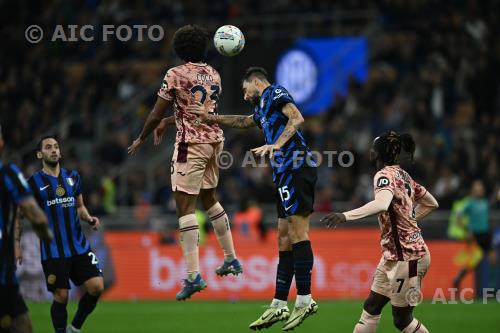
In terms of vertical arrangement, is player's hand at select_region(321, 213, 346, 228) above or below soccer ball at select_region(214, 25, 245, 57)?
below

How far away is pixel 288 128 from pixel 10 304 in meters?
3.69

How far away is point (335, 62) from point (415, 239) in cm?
1452

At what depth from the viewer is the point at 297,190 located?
1158 cm

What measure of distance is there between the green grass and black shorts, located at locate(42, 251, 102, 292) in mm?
2209

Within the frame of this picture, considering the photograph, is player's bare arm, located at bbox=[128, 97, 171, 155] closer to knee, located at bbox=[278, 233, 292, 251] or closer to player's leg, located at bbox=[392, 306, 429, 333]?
knee, located at bbox=[278, 233, 292, 251]

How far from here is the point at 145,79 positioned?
93.9 feet

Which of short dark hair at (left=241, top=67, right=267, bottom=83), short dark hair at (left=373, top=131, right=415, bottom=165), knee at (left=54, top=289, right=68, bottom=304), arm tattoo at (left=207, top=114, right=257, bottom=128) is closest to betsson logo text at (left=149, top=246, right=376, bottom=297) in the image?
knee at (left=54, top=289, right=68, bottom=304)

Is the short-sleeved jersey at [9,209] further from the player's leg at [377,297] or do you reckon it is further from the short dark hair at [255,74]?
the player's leg at [377,297]

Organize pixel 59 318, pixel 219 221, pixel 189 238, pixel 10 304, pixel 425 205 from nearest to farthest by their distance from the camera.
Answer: pixel 10 304
pixel 425 205
pixel 189 238
pixel 219 221
pixel 59 318

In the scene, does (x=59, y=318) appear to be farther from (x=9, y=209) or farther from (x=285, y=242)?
(x=9, y=209)

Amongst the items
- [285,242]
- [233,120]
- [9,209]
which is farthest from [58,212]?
[9,209]

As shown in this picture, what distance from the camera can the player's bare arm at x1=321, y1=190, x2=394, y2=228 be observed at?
32.1 ft

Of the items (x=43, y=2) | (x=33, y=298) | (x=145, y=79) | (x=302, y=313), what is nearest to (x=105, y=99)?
(x=145, y=79)

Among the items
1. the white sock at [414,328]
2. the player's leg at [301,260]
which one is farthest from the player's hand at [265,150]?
the white sock at [414,328]
